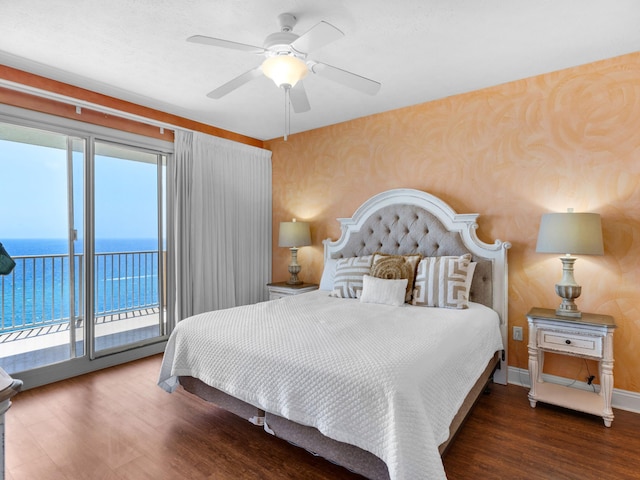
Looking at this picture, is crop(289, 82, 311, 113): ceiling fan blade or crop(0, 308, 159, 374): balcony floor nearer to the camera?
crop(289, 82, 311, 113): ceiling fan blade

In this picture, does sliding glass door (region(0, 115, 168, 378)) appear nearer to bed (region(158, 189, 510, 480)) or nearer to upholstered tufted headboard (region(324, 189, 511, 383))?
bed (region(158, 189, 510, 480))

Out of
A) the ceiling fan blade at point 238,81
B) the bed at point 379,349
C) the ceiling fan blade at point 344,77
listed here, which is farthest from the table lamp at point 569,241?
the ceiling fan blade at point 238,81

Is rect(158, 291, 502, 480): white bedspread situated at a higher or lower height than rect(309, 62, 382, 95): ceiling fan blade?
lower

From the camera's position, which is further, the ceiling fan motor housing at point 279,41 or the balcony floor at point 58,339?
the balcony floor at point 58,339

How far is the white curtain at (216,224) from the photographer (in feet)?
12.4

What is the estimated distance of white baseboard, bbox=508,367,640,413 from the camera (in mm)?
2465

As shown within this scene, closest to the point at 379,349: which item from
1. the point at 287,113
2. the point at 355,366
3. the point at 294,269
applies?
the point at 355,366

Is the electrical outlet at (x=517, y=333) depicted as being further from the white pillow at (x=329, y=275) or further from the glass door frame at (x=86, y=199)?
the glass door frame at (x=86, y=199)

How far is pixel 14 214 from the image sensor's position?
2.95 m

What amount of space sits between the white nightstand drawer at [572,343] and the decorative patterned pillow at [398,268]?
1010 millimetres

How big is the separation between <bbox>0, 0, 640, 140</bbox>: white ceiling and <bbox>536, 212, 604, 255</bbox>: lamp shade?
122cm

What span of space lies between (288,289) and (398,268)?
1.48 metres

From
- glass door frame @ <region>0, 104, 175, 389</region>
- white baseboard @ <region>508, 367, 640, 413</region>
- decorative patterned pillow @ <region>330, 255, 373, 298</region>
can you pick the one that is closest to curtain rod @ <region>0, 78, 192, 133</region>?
glass door frame @ <region>0, 104, 175, 389</region>

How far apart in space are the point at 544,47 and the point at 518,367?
251cm
